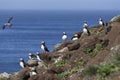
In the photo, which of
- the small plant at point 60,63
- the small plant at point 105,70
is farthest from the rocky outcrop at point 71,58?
the small plant at point 105,70

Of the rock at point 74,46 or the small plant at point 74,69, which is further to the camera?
the rock at point 74,46

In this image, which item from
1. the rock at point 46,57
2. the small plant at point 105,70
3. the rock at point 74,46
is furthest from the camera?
the rock at point 46,57

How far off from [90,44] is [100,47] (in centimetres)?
108

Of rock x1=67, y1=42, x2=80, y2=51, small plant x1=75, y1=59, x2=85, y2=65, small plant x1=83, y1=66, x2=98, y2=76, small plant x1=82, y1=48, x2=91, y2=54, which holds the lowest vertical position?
small plant x1=75, y1=59, x2=85, y2=65

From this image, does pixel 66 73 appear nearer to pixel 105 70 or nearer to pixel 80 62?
pixel 80 62

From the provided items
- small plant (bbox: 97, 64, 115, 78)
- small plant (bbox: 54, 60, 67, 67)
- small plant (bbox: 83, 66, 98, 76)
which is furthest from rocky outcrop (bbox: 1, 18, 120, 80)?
small plant (bbox: 97, 64, 115, 78)

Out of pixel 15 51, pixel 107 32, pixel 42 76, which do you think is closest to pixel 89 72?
pixel 42 76

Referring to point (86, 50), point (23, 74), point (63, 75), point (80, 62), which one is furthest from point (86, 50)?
point (23, 74)

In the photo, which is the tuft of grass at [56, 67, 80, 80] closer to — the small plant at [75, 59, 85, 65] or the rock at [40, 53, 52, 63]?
the small plant at [75, 59, 85, 65]

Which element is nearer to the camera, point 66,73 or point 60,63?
point 66,73

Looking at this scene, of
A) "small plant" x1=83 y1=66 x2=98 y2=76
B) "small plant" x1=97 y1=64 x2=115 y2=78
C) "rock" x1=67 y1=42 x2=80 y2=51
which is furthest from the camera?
"rock" x1=67 y1=42 x2=80 y2=51

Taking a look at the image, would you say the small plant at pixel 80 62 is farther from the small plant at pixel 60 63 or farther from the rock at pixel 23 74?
the rock at pixel 23 74

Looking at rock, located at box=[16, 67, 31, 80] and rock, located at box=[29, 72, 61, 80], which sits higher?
rock, located at box=[29, 72, 61, 80]

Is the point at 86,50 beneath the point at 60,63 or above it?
above
